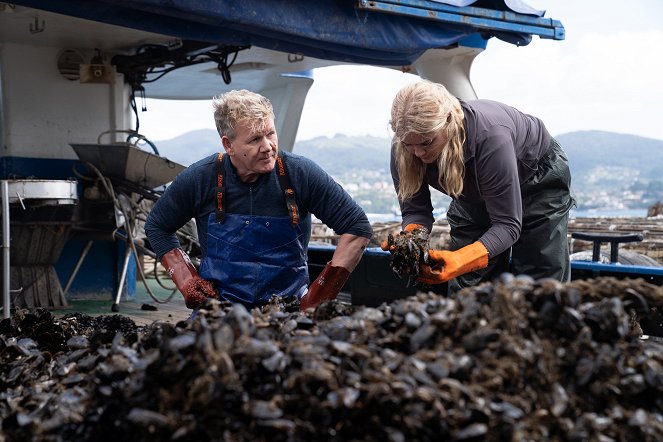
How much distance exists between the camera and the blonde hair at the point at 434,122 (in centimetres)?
294

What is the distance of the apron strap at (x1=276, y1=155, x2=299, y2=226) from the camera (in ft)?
10.9

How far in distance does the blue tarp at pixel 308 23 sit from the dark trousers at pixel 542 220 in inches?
78.4

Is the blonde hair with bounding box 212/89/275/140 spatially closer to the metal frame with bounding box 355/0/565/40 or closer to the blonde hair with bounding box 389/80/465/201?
the blonde hair with bounding box 389/80/465/201

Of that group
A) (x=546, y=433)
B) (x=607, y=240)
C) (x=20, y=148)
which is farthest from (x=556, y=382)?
(x=20, y=148)

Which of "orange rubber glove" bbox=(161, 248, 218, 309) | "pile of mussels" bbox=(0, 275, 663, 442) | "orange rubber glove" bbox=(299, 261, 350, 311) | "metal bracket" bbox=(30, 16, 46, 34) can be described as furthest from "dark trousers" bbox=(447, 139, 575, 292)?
"metal bracket" bbox=(30, 16, 46, 34)

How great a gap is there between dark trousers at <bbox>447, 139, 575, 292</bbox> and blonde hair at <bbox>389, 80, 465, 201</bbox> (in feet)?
1.62

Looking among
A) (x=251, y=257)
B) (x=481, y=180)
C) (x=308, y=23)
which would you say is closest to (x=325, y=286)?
(x=251, y=257)

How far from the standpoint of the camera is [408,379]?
1.52 meters

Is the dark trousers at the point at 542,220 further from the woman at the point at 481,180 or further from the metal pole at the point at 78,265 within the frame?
the metal pole at the point at 78,265

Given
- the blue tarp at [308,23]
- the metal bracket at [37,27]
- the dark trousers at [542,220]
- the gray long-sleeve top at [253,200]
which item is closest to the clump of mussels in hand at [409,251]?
the gray long-sleeve top at [253,200]

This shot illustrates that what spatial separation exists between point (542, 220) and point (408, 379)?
2.26 meters

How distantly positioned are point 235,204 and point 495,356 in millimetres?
1922

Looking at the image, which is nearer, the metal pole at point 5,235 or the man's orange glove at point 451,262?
the man's orange glove at point 451,262

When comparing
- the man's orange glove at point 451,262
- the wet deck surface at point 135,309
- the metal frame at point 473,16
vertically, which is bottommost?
the wet deck surface at point 135,309
